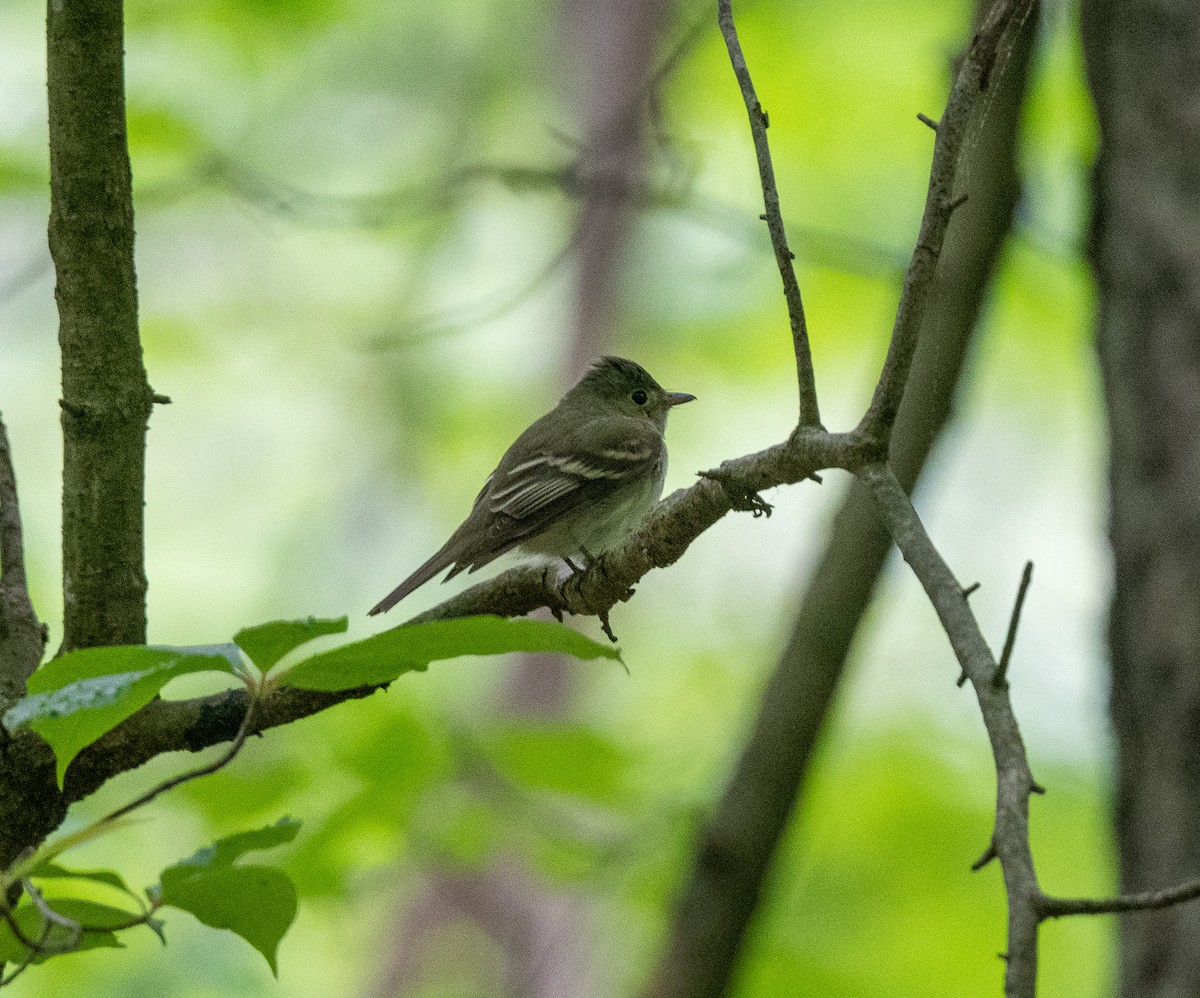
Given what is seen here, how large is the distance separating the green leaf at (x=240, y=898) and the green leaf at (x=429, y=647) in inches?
11.3

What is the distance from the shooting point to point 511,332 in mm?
12094

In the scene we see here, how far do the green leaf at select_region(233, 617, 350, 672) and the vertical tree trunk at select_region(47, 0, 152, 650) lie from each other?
109 centimetres

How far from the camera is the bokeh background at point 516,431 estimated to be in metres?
5.02

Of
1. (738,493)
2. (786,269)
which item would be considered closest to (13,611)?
(738,493)

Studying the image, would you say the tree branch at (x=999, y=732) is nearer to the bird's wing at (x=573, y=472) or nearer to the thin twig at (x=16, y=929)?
the thin twig at (x=16, y=929)

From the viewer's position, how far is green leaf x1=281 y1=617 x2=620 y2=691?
56.2 inches

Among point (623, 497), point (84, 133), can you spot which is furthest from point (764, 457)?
Answer: point (623, 497)

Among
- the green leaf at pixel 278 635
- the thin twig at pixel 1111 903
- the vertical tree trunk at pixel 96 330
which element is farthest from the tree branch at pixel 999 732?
the vertical tree trunk at pixel 96 330

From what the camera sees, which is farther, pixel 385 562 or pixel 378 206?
pixel 385 562

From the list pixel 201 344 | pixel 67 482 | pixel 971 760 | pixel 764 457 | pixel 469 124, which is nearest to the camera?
pixel 764 457

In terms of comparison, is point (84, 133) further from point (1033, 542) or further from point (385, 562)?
point (385, 562)

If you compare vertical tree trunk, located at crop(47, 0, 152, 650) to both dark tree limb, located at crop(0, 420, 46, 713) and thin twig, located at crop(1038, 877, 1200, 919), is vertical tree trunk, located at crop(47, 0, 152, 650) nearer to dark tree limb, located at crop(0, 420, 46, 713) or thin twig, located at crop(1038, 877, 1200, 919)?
dark tree limb, located at crop(0, 420, 46, 713)

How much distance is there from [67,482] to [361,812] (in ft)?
6.05

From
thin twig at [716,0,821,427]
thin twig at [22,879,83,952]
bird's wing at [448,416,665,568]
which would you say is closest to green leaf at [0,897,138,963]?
thin twig at [22,879,83,952]
